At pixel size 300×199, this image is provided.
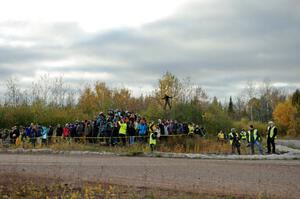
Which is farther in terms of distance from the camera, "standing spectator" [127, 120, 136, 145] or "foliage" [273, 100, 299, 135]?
"foliage" [273, 100, 299, 135]

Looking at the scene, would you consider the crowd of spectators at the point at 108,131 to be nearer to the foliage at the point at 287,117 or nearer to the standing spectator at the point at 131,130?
the standing spectator at the point at 131,130

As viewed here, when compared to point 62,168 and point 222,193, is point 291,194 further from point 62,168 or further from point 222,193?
point 62,168

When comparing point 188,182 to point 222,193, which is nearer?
point 222,193

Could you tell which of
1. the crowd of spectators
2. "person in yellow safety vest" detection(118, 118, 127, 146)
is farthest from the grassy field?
the crowd of spectators

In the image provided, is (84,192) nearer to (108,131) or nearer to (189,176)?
(189,176)

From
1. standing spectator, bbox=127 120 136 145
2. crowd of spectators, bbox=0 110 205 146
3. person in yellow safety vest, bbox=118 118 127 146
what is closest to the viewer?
person in yellow safety vest, bbox=118 118 127 146

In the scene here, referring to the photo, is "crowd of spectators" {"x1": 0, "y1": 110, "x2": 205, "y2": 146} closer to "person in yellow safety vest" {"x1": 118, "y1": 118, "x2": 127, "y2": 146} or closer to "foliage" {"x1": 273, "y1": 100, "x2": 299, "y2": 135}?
"person in yellow safety vest" {"x1": 118, "y1": 118, "x2": 127, "y2": 146}

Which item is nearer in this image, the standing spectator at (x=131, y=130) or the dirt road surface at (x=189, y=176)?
the dirt road surface at (x=189, y=176)

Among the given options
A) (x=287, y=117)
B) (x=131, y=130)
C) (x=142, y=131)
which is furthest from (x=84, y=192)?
(x=287, y=117)

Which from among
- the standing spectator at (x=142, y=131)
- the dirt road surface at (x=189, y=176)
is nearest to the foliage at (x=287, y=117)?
the standing spectator at (x=142, y=131)

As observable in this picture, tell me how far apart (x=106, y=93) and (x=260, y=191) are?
73.6 metres

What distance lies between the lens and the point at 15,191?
12.4 meters

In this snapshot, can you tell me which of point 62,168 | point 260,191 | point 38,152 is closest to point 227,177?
point 260,191

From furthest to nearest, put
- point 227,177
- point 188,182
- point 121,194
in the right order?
point 227,177 < point 188,182 < point 121,194
